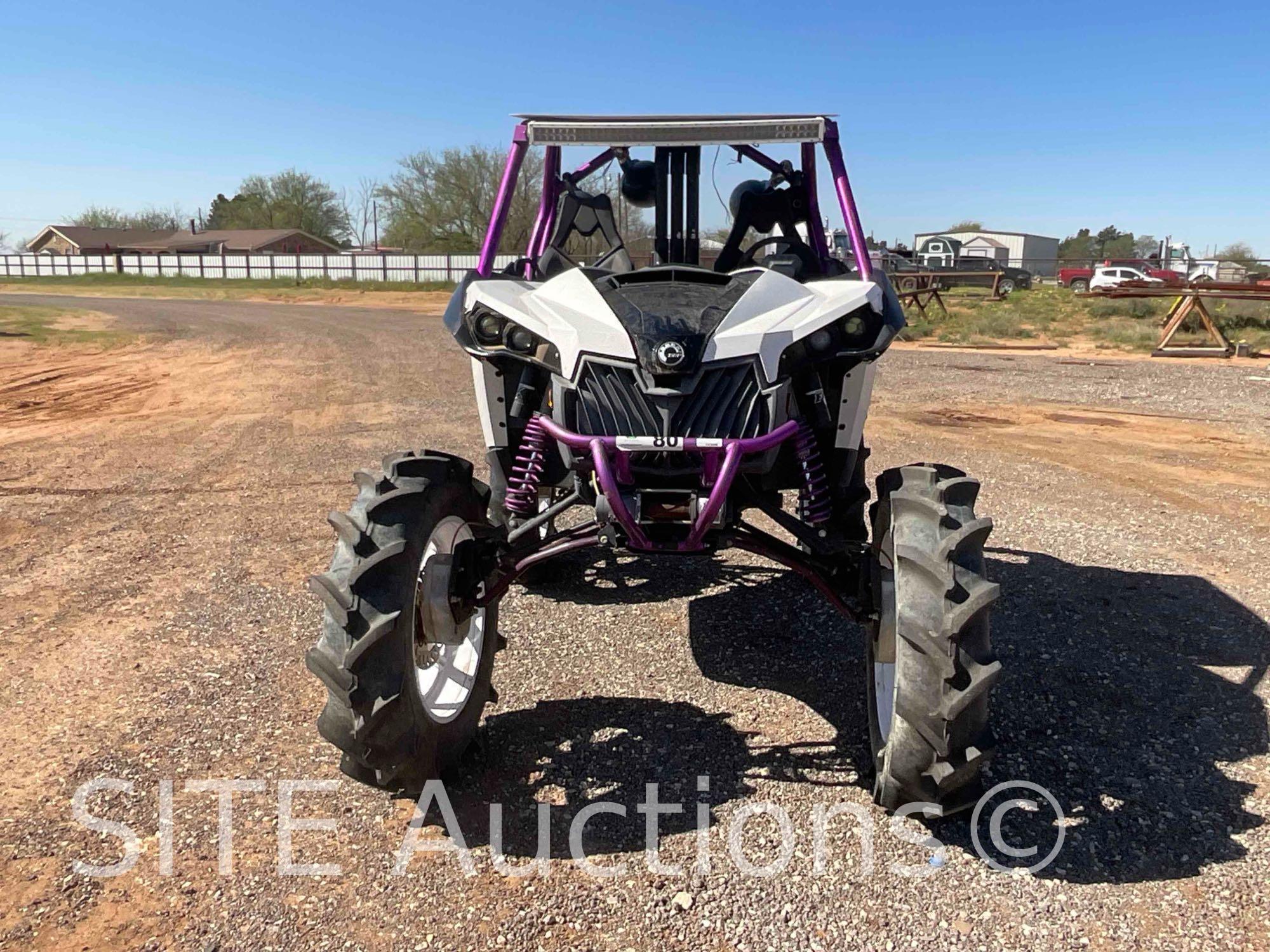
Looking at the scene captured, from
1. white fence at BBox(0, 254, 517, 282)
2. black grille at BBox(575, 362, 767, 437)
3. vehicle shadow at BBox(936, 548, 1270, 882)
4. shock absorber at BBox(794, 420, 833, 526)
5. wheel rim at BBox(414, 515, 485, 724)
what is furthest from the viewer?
white fence at BBox(0, 254, 517, 282)

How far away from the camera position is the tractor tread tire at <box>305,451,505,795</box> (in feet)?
9.55

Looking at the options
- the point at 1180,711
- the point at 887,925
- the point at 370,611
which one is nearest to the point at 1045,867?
the point at 887,925

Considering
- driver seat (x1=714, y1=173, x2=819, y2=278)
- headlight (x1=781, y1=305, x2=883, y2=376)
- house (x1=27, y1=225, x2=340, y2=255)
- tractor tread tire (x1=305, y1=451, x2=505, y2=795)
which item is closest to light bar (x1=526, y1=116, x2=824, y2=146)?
headlight (x1=781, y1=305, x2=883, y2=376)

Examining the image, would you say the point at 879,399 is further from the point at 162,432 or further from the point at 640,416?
the point at 640,416

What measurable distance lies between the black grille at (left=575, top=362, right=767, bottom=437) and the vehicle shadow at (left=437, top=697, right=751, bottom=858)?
1.22 m

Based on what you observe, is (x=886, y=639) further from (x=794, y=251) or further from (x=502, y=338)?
(x=794, y=251)

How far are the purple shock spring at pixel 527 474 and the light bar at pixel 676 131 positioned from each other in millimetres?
1254

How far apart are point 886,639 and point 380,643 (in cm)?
160

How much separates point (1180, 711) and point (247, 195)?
290 ft

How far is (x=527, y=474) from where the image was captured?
3641mm

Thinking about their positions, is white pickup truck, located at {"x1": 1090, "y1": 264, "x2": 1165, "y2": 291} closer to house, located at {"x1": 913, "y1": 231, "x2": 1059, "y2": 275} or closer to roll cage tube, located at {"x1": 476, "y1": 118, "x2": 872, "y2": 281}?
house, located at {"x1": 913, "y1": 231, "x2": 1059, "y2": 275}

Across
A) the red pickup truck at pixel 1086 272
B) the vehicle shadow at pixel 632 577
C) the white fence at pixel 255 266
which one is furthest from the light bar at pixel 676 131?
the red pickup truck at pixel 1086 272

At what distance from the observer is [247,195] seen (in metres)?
81.4

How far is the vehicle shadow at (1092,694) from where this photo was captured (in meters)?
3.10
